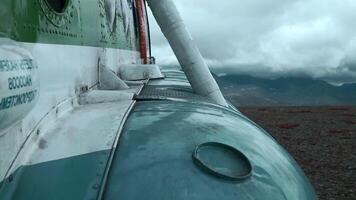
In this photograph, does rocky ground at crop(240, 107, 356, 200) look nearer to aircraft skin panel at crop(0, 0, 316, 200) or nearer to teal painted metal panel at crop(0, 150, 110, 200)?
aircraft skin panel at crop(0, 0, 316, 200)

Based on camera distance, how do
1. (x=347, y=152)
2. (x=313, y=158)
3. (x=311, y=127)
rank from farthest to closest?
(x=311, y=127) → (x=347, y=152) → (x=313, y=158)

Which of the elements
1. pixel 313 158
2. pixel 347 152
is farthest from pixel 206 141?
pixel 347 152

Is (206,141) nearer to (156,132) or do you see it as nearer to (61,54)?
(156,132)

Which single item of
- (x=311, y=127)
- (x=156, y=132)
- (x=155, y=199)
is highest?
(x=156, y=132)

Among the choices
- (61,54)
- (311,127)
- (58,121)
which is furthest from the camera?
(311,127)

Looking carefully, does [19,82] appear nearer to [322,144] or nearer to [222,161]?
[222,161]

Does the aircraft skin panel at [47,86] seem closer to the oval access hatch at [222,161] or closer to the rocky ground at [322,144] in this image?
the oval access hatch at [222,161]

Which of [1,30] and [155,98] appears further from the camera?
[155,98]

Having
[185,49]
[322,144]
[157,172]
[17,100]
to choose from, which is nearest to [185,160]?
[157,172]
